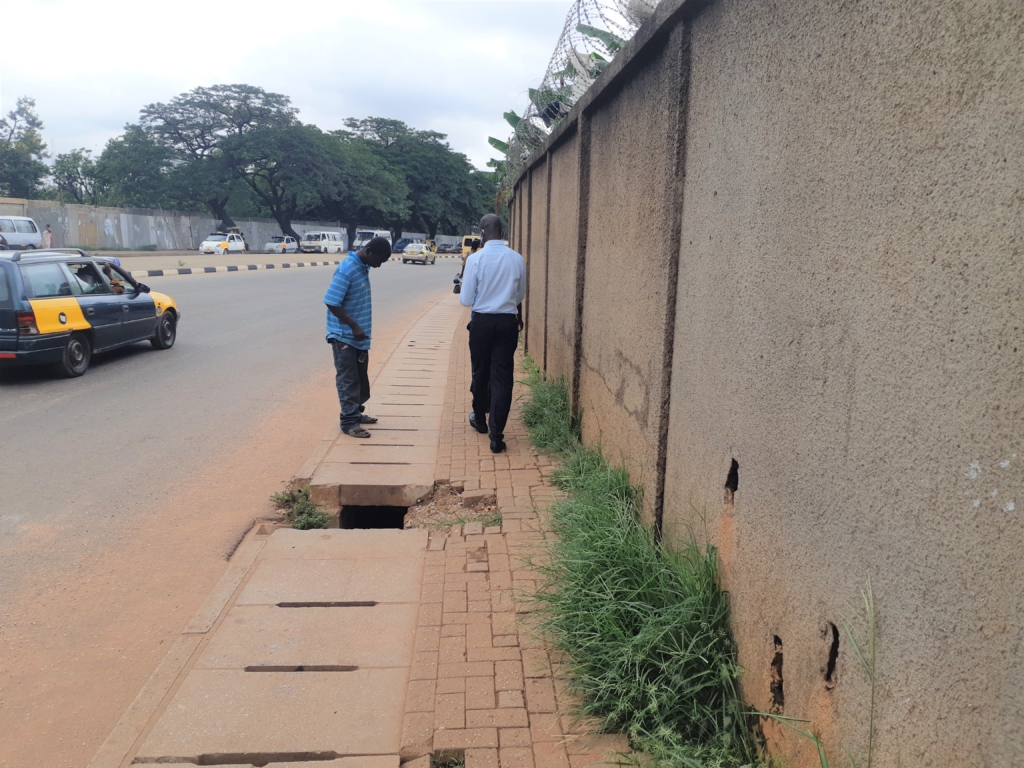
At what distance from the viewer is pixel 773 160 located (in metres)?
2.37

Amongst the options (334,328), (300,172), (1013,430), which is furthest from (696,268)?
(300,172)

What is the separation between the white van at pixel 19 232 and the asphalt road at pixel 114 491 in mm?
17805

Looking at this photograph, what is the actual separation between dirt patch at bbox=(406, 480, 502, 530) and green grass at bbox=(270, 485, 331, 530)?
22.7 inches

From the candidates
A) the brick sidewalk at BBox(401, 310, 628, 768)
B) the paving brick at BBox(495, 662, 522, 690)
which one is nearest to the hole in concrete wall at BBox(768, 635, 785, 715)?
the brick sidewalk at BBox(401, 310, 628, 768)

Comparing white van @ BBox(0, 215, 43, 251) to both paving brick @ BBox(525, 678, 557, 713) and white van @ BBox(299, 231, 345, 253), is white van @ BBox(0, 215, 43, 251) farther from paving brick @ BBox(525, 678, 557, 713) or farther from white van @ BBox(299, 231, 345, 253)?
white van @ BBox(299, 231, 345, 253)

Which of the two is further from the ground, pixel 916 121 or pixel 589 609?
pixel 916 121

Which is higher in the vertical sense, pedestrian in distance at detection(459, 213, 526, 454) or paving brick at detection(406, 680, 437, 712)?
pedestrian in distance at detection(459, 213, 526, 454)

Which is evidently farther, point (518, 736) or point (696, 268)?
point (696, 268)

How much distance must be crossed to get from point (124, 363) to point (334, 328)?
207 inches

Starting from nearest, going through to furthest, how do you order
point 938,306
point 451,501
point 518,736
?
point 938,306, point 518,736, point 451,501

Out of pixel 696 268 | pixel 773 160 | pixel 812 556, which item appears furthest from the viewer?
pixel 696 268

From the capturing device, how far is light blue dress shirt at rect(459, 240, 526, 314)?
19.2 feet

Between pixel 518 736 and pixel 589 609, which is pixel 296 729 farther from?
pixel 589 609

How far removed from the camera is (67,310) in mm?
8695
